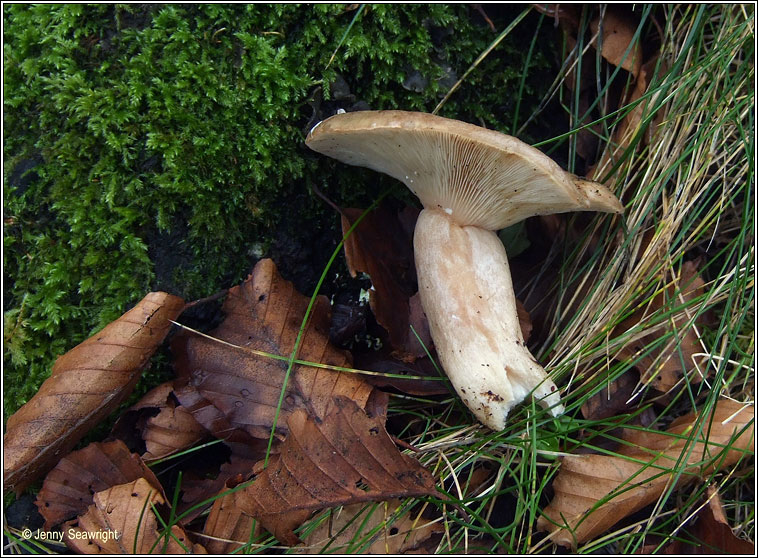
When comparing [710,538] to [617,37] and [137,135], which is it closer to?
[617,37]

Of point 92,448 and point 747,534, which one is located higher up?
point 92,448

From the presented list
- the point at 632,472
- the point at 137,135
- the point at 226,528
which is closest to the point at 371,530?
the point at 226,528

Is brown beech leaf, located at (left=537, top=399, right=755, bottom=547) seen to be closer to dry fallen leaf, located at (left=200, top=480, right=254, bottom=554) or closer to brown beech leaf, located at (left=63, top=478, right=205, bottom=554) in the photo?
dry fallen leaf, located at (left=200, top=480, right=254, bottom=554)

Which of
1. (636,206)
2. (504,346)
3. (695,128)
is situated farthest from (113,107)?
(695,128)

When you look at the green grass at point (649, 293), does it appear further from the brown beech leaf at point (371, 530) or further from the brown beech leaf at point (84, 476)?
Answer: the brown beech leaf at point (84, 476)

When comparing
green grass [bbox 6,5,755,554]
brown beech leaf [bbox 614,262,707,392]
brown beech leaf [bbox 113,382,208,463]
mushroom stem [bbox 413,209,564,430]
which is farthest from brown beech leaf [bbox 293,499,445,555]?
brown beech leaf [bbox 614,262,707,392]

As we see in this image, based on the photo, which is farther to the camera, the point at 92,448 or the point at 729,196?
the point at 729,196

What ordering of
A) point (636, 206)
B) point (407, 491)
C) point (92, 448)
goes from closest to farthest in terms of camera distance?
point (407, 491), point (92, 448), point (636, 206)

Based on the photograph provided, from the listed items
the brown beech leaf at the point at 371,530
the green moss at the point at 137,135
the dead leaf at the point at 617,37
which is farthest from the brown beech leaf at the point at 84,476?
the dead leaf at the point at 617,37

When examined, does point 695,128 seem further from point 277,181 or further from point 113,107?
point 113,107
